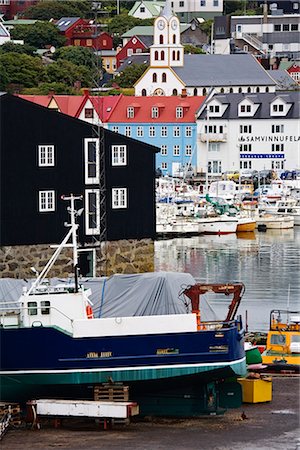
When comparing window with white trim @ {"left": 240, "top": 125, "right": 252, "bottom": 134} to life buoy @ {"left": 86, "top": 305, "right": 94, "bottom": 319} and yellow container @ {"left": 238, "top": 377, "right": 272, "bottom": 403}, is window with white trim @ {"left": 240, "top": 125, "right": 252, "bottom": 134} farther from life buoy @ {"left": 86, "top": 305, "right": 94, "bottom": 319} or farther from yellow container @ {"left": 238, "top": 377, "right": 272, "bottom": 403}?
life buoy @ {"left": 86, "top": 305, "right": 94, "bottom": 319}

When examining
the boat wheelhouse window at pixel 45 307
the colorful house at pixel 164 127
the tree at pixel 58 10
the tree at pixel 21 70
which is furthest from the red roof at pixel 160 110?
the boat wheelhouse window at pixel 45 307

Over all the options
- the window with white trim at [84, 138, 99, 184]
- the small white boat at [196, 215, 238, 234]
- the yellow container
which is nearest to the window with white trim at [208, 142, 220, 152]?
the small white boat at [196, 215, 238, 234]

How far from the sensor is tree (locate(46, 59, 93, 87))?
11056 cm

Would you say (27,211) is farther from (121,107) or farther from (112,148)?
(121,107)

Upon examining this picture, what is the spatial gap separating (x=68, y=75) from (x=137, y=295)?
3332 inches

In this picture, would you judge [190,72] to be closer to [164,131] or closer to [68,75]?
[68,75]

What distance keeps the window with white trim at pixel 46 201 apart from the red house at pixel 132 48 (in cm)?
9979

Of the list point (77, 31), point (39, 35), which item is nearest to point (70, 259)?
point (39, 35)

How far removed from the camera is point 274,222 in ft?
244

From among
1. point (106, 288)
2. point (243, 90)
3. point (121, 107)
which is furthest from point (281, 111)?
point (106, 288)

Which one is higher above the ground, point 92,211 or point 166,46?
point 166,46

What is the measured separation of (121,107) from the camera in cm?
9512

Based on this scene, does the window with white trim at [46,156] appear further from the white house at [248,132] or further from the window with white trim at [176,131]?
the window with white trim at [176,131]

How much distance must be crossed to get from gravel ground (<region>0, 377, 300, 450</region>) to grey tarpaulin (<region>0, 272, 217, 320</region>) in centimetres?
205
